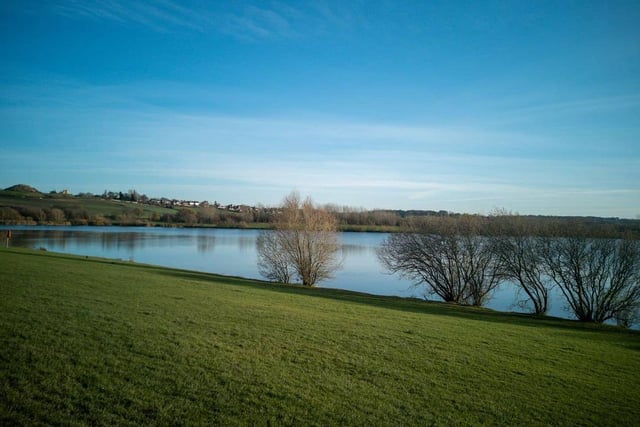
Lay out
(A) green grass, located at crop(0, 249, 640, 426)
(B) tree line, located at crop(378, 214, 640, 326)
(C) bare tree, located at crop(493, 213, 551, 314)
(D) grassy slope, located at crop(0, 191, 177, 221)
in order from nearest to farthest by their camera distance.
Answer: (A) green grass, located at crop(0, 249, 640, 426) < (B) tree line, located at crop(378, 214, 640, 326) < (C) bare tree, located at crop(493, 213, 551, 314) < (D) grassy slope, located at crop(0, 191, 177, 221)

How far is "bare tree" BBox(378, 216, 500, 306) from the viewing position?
1266 inches

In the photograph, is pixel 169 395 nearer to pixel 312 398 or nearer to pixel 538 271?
pixel 312 398

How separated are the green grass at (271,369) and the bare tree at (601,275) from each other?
14807 mm

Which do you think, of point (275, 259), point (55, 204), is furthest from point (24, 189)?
point (275, 259)

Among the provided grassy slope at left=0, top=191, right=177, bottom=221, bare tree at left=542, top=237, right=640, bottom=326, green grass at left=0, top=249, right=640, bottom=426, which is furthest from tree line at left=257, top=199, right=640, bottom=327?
grassy slope at left=0, top=191, right=177, bottom=221

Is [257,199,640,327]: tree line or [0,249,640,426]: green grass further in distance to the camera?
[257,199,640,327]: tree line

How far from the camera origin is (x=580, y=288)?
2566 cm

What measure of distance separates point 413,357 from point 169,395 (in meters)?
5.65

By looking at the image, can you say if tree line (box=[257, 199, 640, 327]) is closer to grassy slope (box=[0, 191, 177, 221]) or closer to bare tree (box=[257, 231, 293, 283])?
bare tree (box=[257, 231, 293, 283])

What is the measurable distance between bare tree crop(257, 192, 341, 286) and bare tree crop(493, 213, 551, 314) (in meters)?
14.9

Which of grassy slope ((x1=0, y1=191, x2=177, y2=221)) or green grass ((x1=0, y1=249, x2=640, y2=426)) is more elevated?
grassy slope ((x1=0, y1=191, x2=177, y2=221))

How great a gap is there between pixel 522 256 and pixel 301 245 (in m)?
19.3

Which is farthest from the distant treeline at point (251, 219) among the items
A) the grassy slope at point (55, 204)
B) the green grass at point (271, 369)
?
the green grass at point (271, 369)

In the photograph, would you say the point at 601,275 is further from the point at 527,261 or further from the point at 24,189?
the point at 24,189
